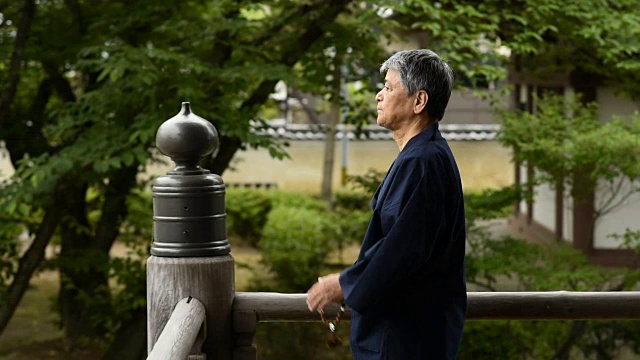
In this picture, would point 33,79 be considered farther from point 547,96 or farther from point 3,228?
point 547,96

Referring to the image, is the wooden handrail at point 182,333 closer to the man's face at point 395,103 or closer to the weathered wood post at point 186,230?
the weathered wood post at point 186,230

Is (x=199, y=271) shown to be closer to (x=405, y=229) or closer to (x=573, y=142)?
(x=405, y=229)

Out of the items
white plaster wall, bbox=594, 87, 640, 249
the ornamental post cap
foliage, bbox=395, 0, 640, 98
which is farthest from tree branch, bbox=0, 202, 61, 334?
white plaster wall, bbox=594, 87, 640, 249

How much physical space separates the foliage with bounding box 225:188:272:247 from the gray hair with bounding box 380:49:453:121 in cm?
1477

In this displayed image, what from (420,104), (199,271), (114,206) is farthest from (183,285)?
(114,206)

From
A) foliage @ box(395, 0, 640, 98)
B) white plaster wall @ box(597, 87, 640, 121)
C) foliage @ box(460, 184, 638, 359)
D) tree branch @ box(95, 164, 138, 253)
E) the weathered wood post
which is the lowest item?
foliage @ box(460, 184, 638, 359)

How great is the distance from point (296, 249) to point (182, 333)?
10373mm

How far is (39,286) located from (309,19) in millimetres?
7854

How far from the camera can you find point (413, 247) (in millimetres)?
2566

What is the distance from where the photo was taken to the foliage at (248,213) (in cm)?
1762

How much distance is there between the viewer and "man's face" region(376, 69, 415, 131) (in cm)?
269

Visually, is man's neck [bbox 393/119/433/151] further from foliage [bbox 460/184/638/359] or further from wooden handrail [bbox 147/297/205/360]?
foliage [bbox 460/184/638/359]

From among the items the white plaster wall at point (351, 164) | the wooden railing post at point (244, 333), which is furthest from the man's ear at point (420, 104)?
the white plaster wall at point (351, 164)

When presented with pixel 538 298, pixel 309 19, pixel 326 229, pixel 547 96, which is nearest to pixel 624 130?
pixel 547 96
